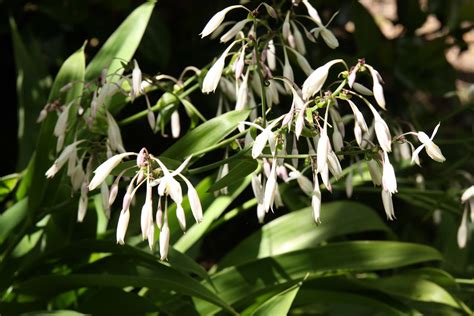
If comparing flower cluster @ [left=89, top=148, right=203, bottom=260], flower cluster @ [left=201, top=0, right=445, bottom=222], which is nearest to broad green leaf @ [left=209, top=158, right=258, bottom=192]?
flower cluster @ [left=201, top=0, right=445, bottom=222]

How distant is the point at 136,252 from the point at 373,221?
0.59 meters

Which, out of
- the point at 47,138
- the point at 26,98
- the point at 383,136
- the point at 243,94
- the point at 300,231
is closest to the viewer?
the point at 383,136

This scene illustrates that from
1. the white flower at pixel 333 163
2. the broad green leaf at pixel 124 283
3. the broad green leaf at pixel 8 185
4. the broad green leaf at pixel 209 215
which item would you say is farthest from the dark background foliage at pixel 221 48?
the white flower at pixel 333 163

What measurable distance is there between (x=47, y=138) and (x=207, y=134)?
36 cm

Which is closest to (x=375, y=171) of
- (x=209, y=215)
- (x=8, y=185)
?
(x=209, y=215)

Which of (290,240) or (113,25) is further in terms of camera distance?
(113,25)

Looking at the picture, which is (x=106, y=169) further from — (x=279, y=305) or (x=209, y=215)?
(x=209, y=215)

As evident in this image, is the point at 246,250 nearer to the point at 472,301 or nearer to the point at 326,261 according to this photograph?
the point at 326,261

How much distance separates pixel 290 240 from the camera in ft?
6.37

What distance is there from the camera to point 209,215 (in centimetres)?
187

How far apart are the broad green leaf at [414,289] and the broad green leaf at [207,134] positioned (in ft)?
1.71

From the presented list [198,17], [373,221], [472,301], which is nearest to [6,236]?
[373,221]

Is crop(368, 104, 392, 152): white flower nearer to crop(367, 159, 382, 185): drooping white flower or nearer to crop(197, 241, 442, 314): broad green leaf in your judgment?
crop(367, 159, 382, 185): drooping white flower

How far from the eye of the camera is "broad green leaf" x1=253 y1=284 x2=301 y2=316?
1474mm
